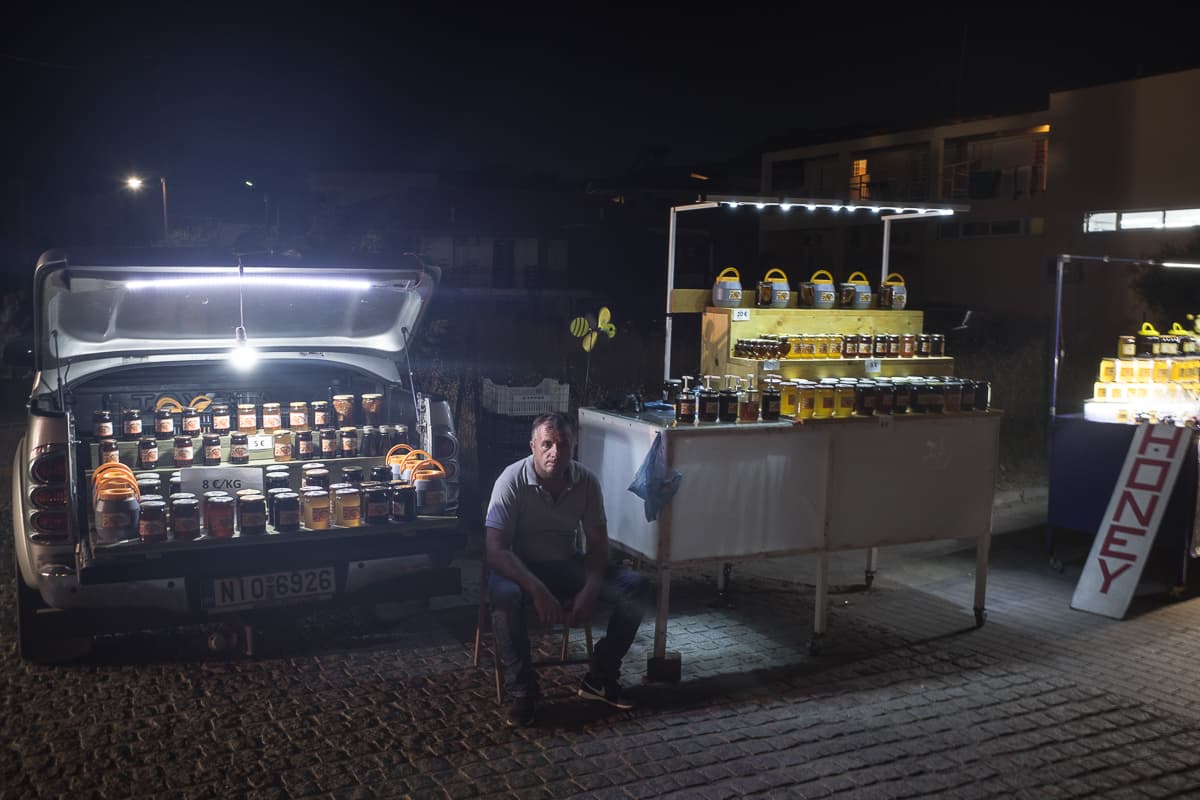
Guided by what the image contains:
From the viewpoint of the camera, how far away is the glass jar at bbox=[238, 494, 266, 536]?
518 cm

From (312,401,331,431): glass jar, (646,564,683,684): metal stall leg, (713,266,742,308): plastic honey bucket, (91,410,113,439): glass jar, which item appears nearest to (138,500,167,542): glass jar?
(91,410,113,439): glass jar

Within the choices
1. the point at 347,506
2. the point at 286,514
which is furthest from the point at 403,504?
the point at 286,514

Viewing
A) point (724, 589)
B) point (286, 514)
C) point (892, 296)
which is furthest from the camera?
point (892, 296)

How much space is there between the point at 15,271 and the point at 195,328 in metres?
29.0

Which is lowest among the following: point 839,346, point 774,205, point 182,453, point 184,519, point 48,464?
point 184,519

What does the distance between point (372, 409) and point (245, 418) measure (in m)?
0.78

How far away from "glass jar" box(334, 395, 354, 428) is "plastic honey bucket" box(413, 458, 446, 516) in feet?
3.84

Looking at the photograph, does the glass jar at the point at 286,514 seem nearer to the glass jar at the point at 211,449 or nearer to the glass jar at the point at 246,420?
the glass jar at the point at 211,449

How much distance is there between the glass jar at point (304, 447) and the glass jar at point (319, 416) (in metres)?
0.28

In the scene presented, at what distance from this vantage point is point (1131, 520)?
6820 millimetres

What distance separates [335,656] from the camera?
212 inches

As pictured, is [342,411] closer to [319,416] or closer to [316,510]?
[319,416]

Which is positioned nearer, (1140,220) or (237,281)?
(237,281)

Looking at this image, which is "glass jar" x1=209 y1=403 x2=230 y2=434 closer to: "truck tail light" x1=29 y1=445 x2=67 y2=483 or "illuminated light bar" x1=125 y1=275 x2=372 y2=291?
"illuminated light bar" x1=125 y1=275 x2=372 y2=291
